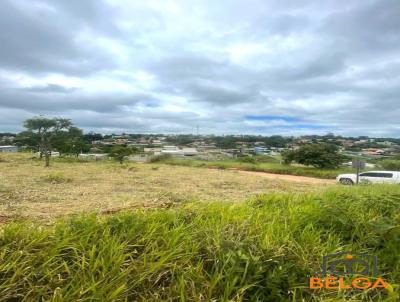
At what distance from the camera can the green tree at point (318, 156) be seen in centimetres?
2444

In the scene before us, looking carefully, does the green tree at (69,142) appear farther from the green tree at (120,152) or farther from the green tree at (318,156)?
the green tree at (318,156)

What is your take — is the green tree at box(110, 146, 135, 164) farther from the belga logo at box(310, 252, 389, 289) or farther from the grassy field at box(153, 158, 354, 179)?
the belga logo at box(310, 252, 389, 289)

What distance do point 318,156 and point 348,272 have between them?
23834 millimetres

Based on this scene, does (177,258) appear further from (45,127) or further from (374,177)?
(45,127)

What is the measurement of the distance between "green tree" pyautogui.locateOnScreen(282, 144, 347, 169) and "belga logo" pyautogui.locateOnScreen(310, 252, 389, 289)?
2330 cm

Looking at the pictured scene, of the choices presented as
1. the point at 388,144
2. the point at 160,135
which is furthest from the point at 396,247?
the point at 160,135

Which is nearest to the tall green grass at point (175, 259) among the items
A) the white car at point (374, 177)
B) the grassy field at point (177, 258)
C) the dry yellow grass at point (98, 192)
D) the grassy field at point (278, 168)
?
the grassy field at point (177, 258)

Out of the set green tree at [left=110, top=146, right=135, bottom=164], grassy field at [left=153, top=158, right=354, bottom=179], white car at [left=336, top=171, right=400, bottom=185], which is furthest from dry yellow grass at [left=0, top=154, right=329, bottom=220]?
green tree at [left=110, top=146, right=135, bottom=164]

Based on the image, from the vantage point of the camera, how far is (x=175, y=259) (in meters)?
2.32

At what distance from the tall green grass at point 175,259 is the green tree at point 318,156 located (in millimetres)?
22705

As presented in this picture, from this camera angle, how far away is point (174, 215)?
3.13m

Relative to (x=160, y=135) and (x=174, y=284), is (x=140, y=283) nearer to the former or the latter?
(x=174, y=284)

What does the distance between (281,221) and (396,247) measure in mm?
A: 1097

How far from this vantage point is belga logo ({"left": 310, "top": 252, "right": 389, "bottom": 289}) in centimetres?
231
